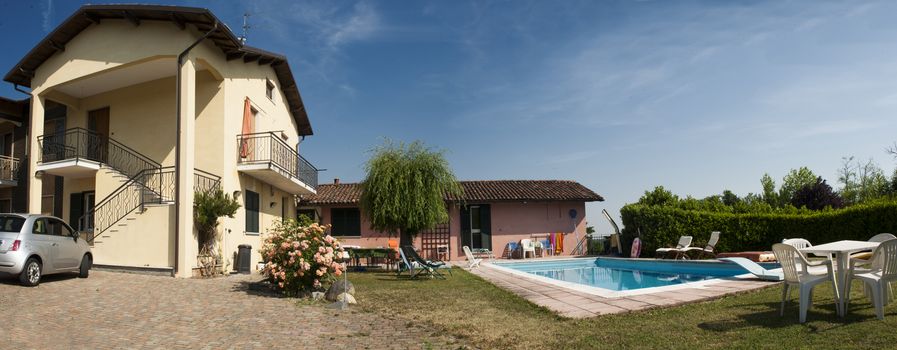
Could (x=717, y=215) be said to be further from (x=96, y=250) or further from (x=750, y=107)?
(x=96, y=250)

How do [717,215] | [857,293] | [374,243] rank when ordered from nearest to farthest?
1. [857,293]
2. [717,215]
3. [374,243]

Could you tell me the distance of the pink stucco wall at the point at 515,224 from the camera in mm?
21797

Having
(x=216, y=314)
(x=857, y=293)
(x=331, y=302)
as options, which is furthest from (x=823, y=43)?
(x=216, y=314)

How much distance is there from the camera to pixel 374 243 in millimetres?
21719

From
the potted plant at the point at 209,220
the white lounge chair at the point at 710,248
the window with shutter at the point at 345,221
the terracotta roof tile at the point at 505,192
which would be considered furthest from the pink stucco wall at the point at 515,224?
the potted plant at the point at 209,220

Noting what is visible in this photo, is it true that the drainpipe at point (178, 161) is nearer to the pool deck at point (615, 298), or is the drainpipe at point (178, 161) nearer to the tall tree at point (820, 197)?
the pool deck at point (615, 298)

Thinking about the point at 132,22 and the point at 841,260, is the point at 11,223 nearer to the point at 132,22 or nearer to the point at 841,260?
the point at 132,22

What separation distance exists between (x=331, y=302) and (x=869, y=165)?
134 ft

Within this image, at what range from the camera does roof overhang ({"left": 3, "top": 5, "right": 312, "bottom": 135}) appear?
38.5 feet

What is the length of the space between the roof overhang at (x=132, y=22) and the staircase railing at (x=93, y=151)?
1837 millimetres

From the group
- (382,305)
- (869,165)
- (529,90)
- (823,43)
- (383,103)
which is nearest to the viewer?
(382,305)

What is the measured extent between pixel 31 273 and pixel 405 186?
28.0ft

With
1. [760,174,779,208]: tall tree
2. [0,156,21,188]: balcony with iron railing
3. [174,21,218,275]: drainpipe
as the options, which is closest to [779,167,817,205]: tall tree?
[760,174,779,208]: tall tree

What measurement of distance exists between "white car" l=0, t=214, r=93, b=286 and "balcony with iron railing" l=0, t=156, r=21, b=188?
8171 mm
